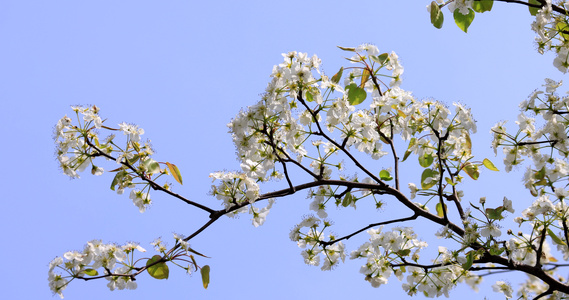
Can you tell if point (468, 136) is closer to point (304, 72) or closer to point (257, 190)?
point (304, 72)

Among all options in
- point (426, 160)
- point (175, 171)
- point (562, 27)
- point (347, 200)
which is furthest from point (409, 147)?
point (175, 171)

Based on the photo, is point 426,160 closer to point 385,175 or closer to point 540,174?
point 385,175

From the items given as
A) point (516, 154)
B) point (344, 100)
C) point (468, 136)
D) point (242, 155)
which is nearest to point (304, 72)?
point (344, 100)

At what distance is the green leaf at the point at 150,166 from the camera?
2994 mm

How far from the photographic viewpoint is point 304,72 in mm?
3074

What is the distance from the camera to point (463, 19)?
123 inches

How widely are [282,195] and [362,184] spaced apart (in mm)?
473

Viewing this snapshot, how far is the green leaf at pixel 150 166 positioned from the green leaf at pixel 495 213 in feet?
5.92

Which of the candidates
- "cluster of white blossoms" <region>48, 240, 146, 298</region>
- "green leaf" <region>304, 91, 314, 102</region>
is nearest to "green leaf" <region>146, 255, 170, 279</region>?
"cluster of white blossoms" <region>48, 240, 146, 298</region>

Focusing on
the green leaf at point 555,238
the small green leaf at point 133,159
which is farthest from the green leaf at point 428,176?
the small green leaf at point 133,159

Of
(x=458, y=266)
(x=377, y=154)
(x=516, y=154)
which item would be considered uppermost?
(x=377, y=154)

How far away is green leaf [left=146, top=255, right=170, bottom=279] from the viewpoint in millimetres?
3014

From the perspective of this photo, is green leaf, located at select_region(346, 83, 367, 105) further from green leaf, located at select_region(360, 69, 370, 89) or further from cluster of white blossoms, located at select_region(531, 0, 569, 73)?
cluster of white blossoms, located at select_region(531, 0, 569, 73)

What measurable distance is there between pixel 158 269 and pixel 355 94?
146 cm
